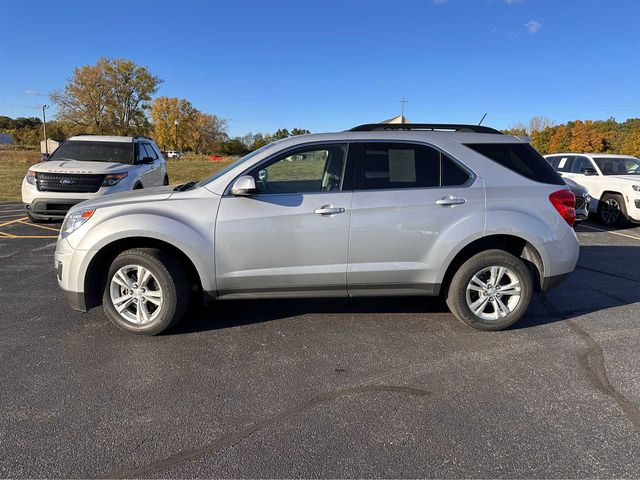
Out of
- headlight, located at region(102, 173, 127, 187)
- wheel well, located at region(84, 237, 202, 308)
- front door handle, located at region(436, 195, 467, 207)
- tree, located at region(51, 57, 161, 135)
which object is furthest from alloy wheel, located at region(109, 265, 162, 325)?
tree, located at region(51, 57, 161, 135)

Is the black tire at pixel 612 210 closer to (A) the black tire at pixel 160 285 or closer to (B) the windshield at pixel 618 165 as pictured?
(B) the windshield at pixel 618 165

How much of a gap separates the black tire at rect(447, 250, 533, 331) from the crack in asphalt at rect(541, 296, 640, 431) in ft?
1.96

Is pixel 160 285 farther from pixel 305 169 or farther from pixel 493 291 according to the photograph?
pixel 493 291

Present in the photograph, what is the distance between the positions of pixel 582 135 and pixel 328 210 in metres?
65.4

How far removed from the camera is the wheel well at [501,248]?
13.1 feet

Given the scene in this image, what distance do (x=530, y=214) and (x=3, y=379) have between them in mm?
4485

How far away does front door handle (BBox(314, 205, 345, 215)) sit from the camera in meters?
3.73

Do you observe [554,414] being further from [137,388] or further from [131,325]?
[131,325]

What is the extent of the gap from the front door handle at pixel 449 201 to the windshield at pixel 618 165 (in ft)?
29.5

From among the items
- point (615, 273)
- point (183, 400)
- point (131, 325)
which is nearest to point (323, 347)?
point (183, 400)

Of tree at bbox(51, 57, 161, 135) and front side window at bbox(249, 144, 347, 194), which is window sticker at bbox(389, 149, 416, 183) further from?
tree at bbox(51, 57, 161, 135)

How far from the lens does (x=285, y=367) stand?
3.35 metres

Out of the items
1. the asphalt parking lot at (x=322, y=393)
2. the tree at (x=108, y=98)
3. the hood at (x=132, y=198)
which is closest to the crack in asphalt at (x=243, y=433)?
the asphalt parking lot at (x=322, y=393)

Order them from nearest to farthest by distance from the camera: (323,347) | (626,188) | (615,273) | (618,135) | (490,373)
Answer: (490,373), (323,347), (615,273), (626,188), (618,135)
